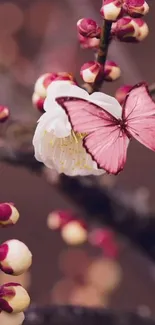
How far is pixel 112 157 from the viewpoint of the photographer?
504mm

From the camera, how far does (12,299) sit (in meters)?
0.49

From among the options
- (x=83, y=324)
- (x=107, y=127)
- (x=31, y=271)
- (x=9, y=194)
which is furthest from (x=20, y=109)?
(x=107, y=127)

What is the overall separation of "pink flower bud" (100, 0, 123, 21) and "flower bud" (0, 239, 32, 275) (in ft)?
0.64

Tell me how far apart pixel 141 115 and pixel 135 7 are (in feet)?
0.31

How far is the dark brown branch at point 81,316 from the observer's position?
28.6 inches

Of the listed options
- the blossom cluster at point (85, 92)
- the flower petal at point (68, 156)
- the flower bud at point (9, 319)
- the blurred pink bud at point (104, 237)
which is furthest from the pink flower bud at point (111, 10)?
the blurred pink bud at point (104, 237)

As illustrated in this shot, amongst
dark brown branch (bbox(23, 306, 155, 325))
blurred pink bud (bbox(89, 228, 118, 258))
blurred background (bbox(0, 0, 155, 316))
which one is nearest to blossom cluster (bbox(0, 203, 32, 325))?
dark brown branch (bbox(23, 306, 155, 325))

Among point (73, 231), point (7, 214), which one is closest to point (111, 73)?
point (7, 214)

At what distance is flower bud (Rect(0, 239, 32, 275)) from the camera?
505 millimetres

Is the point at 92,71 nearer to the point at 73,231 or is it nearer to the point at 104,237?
the point at 73,231

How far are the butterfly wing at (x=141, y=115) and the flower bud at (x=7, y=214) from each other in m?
0.11

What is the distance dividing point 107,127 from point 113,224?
0.37 m

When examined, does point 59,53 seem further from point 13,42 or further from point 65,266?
point 65,266

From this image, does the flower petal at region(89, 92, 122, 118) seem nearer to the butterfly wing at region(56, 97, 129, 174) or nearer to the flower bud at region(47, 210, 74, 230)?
the butterfly wing at region(56, 97, 129, 174)
